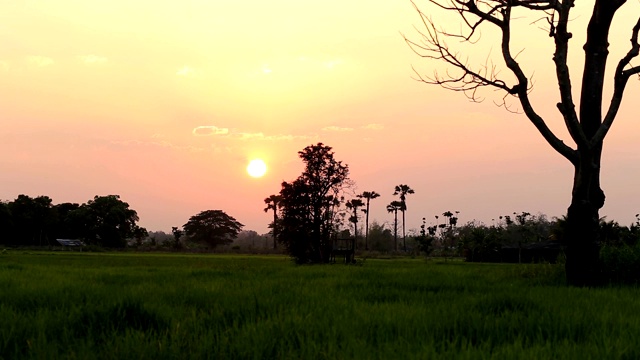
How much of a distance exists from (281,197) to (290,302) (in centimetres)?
2798

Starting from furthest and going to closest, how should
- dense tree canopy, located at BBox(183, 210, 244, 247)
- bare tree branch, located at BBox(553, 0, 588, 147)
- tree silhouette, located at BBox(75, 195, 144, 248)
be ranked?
dense tree canopy, located at BBox(183, 210, 244, 247), tree silhouette, located at BBox(75, 195, 144, 248), bare tree branch, located at BBox(553, 0, 588, 147)

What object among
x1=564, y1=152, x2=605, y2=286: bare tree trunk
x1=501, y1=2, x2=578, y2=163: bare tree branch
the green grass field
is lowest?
the green grass field

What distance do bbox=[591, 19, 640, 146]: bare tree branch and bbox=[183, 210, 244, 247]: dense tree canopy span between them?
133273mm

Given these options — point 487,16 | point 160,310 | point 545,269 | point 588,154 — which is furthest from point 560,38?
point 160,310

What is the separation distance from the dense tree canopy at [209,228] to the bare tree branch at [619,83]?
133273 mm

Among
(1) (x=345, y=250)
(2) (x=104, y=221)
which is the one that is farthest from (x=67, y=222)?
(1) (x=345, y=250)

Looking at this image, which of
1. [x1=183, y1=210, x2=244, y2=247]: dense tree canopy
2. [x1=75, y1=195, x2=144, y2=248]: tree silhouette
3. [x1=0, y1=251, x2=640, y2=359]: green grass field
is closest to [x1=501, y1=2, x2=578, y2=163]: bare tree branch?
[x1=0, y1=251, x2=640, y2=359]: green grass field

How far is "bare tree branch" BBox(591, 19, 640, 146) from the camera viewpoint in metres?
9.73

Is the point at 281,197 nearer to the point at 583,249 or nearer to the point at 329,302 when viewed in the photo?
the point at 583,249

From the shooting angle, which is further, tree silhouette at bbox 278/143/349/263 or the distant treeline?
the distant treeline

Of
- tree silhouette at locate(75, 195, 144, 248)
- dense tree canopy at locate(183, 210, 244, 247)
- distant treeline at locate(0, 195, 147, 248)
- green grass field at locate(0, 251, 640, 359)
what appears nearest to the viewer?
green grass field at locate(0, 251, 640, 359)

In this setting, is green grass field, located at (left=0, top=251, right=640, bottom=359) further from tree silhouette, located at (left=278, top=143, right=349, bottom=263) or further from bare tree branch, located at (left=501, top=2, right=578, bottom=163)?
tree silhouette, located at (left=278, top=143, right=349, bottom=263)

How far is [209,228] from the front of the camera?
138 meters

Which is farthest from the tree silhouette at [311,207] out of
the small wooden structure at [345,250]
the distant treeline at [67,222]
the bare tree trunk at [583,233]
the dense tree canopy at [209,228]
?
the dense tree canopy at [209,228]
